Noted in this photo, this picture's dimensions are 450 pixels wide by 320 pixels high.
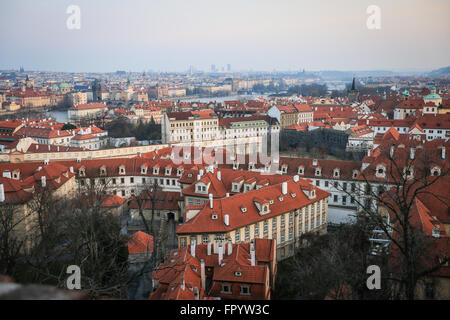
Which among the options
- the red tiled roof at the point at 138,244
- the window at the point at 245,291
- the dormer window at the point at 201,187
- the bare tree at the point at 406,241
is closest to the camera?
the bare tree at the point at 406,241

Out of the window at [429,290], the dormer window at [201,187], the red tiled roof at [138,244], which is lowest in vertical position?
the red tiled roof at [138,244]

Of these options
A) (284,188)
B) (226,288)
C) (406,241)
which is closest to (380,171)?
(284,188)

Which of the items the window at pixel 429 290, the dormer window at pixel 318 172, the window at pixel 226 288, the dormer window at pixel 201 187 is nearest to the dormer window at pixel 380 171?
the dormer window at pixel 318 172

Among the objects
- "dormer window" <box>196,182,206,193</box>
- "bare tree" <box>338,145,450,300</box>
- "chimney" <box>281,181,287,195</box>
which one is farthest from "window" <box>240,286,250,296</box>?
"dormer window" <box>196,182,206,193</box>

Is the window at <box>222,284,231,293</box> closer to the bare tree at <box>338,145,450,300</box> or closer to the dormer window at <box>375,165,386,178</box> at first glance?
the bare tree at <box>338,145,450,300</box>

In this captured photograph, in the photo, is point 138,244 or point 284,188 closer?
point 138,244

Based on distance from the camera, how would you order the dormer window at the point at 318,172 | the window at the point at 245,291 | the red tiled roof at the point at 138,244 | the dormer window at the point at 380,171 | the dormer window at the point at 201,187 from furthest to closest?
the dormer window at the point at 318,172
the dormer window at the point at 380,171
the dormer window at the point at 201,187
the red tiled roof at the point at 138,244
the window at the point at 245,291

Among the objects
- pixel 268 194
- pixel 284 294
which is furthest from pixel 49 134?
pixel 284 294

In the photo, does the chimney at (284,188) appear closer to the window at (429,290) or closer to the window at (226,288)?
the window at (226,288)

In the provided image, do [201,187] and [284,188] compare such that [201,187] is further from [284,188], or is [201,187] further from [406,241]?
[406,241]

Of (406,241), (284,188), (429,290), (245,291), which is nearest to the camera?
(406,241)
